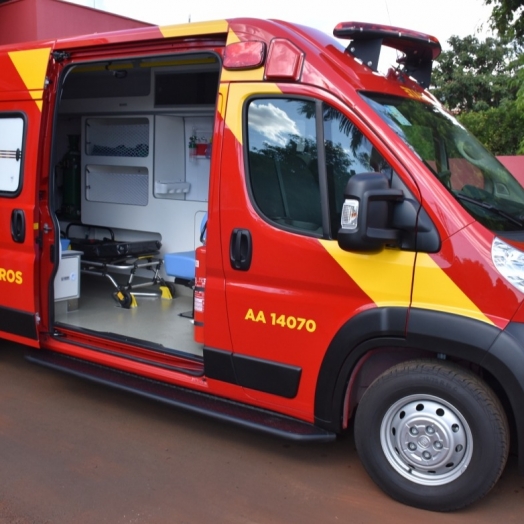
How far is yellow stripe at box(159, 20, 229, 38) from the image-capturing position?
12.8ft

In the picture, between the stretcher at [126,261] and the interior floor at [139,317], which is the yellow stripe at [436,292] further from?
the stretcher at [126,261]

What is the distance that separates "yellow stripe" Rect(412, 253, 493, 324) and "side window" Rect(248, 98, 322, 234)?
0.60 meters

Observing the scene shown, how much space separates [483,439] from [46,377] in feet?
11.8

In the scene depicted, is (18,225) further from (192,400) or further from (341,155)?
(341,155)

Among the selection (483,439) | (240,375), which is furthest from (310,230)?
(483,439)

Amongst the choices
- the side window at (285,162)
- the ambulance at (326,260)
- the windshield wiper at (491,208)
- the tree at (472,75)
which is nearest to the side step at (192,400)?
the ambulance at (326,260)

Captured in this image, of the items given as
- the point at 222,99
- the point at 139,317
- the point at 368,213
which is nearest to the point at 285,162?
the point at 222,99

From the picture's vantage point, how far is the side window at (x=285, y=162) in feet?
11.9

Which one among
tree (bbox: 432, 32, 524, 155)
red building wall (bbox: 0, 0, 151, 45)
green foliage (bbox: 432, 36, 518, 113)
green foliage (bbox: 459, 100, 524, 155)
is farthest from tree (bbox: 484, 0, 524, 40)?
green foliage (bbox: 432, 36, 518, 113)

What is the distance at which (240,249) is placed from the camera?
3.81 m

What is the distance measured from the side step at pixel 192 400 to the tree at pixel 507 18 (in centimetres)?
786

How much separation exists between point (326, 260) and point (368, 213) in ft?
1.43

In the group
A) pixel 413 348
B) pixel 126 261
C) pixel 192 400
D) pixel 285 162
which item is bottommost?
pixel 192 400

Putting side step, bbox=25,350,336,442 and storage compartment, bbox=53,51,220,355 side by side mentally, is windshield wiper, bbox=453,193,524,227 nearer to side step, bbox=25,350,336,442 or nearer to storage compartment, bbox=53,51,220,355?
side step, bbox=25,350,336,442
